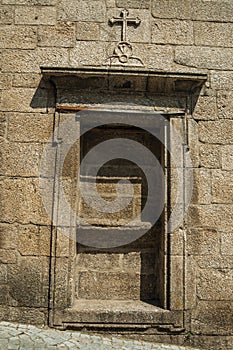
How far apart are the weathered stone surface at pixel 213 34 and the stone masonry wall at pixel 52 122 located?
11 millimetres

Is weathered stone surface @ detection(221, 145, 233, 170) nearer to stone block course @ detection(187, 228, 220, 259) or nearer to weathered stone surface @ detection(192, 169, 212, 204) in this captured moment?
weathered stone surface @ detection(192, 169, 212, 204)

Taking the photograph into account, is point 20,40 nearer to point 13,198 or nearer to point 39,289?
point 13,198

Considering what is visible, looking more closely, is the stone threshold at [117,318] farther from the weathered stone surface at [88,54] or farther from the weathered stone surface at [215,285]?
the weathered stone surface at [88,54]

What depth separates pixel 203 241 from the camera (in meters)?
3.56

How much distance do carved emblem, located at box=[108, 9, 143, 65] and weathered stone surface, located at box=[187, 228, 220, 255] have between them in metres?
1.83

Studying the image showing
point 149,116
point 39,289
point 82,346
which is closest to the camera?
point 82,346

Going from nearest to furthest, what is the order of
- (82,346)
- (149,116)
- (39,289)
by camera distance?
(82,346) → (39,289) → (149,116)

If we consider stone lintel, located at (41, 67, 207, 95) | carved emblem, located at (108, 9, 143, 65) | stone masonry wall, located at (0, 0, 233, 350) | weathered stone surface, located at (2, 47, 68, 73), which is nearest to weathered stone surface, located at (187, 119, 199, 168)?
stone masonry wall, located at (0, 0, 233, 350)

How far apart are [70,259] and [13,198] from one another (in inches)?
32.3

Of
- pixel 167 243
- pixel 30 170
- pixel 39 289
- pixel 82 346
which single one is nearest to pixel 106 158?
pixel 30 170

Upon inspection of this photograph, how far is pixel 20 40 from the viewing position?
3.74 m

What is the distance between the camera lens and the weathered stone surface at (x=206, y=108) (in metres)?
3.71

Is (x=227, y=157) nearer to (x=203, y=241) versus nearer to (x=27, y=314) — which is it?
(x=203, y=241)

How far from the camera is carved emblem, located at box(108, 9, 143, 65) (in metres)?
3.72
